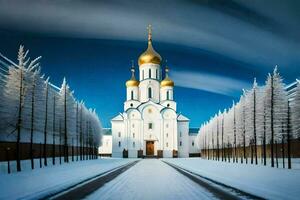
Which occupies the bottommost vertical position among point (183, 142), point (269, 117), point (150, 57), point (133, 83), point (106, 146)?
point (106, 146)

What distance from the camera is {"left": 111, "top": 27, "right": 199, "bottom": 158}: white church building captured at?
359 feet

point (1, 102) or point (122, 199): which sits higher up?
point (1, 102)

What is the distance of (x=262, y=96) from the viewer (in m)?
47.3

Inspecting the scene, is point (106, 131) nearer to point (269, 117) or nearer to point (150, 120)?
point (150, 120)

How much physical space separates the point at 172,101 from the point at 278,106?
75047 mm

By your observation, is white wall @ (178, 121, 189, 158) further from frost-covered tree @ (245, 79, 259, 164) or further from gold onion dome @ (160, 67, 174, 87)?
frost-covered tree @ (245, 79, 259, 164)

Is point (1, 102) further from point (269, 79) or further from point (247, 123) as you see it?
point (247, 123)

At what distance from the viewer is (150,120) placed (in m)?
112

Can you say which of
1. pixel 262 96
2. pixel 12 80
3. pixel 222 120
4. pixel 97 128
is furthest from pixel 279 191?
pixel 97 128

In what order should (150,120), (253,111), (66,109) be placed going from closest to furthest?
1. (253,111)
2. (66,109)
3. (150,120)

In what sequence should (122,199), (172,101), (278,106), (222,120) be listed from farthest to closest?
1. (172,101)
2. (222,120)
3. (278,106)
4. (122,199)

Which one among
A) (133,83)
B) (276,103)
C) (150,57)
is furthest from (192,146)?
(276,103)

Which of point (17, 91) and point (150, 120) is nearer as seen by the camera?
point (17, 91)

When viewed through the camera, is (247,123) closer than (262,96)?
No
